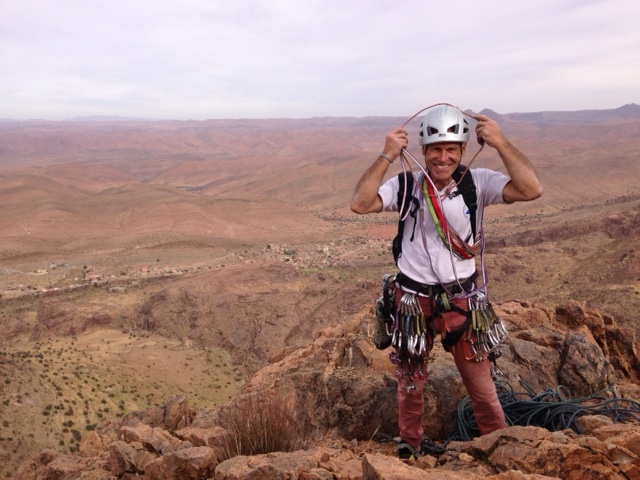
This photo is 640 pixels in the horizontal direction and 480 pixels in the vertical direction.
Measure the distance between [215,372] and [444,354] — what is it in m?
12.6

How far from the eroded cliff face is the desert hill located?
48.9 inches

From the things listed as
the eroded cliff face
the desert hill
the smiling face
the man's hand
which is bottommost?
the desert hill

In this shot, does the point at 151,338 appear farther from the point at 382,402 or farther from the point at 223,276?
the point at 382,402

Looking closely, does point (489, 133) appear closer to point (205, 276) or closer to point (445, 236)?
point (445, 236)

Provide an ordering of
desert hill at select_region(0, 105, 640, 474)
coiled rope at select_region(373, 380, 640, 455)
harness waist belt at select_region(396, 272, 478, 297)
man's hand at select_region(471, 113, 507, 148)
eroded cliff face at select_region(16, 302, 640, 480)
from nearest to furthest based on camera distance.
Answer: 1. eroded cliff face at select_region(16, 302, 640, 480)
2. man's hand at select_region(471, 113, 507, 148)
3. harness waist belt at select_region(396, 272, 478, 297)
4. coiled rope at select_region(373, 380, 640, 455)
5. desert hill at select_region(0, 105, 640, 474)

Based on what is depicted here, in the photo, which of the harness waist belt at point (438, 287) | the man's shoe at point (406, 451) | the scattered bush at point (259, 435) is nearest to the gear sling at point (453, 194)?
the harness waist belt at point (438, 287)

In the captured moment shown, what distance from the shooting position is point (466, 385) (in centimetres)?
361

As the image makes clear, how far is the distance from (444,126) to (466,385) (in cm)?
200

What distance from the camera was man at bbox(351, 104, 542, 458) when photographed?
10.5ft

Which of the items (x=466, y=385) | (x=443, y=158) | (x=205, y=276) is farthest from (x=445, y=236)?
(x=205, y=276)

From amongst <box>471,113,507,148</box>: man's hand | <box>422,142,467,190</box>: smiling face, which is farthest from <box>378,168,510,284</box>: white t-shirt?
<box>471,113,507,148</box>: man's hand

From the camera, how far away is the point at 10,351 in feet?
51.7

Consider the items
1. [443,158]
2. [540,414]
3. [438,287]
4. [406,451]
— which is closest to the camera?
[443,158]

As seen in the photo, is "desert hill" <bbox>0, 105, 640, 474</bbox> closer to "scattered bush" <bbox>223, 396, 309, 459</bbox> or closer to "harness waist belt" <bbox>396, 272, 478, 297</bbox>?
"scattered bush" <bbox>223, 396, 309, 459</bbox>
